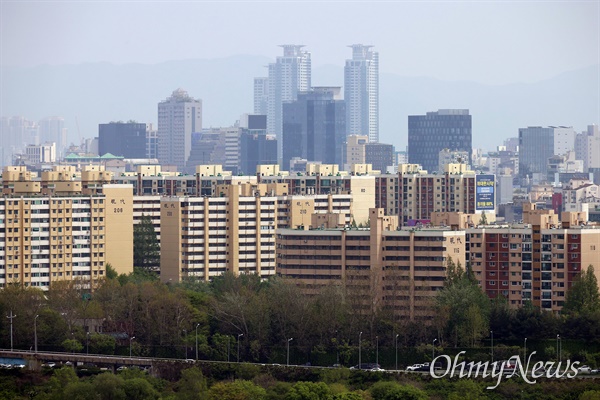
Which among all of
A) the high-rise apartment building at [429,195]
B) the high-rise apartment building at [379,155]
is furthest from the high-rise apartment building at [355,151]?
the high-rise apartment building at [429,195]

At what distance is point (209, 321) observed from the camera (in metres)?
54.1

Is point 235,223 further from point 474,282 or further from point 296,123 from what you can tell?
point 296,123

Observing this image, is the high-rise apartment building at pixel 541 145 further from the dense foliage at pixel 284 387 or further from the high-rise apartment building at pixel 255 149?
the dense foliage at pixel 284 387

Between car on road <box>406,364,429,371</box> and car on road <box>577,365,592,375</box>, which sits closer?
car on road <box>577,365,592,375</box>

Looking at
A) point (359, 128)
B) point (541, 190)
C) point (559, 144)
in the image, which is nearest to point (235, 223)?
point (541, 190)

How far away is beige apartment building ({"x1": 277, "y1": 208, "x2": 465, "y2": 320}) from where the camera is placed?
5456 centimetres

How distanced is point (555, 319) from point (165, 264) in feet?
68.4

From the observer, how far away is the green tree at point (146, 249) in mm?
70250

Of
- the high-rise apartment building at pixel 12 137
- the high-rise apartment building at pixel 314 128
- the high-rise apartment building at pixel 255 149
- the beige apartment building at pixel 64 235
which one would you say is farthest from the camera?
the high-rise apartment building at pixel 12 137

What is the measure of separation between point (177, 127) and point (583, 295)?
12064 cm

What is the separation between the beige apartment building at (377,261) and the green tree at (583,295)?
3689mm

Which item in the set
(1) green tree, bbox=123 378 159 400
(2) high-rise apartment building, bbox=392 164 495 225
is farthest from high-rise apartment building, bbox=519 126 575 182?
(1) green tree, bbox=123 378 159 400

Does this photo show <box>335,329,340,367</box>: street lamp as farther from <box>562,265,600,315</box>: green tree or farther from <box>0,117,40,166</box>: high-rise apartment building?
<box>0,117,40,166</box>: high-rise apartment building

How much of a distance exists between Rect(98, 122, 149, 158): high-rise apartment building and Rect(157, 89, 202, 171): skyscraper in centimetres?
262
